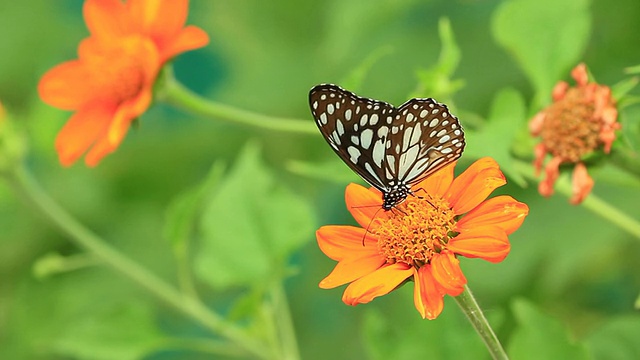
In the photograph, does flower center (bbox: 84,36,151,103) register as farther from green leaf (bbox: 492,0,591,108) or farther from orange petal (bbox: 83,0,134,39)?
green leaf (bbox: 492,0,591,108)

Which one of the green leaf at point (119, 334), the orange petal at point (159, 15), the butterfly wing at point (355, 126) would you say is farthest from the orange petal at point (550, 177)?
the green leaf at point (119, 334)

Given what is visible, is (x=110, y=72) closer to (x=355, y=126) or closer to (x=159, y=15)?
(x=159, y=15)

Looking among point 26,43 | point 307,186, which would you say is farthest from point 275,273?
point 26,43

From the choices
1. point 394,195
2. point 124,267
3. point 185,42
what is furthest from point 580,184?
point 124,267

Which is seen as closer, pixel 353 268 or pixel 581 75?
pixel 353 268

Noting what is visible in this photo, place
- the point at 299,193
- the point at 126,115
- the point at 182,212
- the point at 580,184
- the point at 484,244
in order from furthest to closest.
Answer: the point at 299,193
the point at 182,212
the point at 126,115
the point at 580,184
the point at 484,244

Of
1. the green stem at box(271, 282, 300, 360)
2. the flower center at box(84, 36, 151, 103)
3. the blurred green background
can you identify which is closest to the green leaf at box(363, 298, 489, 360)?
the blurred green background
